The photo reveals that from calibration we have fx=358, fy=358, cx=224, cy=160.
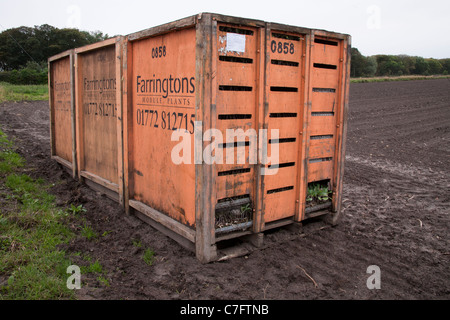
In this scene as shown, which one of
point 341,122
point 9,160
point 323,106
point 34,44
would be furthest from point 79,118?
point 34,44

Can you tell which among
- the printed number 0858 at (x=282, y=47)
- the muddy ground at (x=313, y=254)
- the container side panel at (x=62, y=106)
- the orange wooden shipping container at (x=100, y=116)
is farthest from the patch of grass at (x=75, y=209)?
the printed number 0858 at (x=282, y=47)

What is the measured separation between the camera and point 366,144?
37.5 ft

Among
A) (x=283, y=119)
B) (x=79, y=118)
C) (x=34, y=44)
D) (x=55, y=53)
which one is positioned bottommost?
(x=79, y=118)

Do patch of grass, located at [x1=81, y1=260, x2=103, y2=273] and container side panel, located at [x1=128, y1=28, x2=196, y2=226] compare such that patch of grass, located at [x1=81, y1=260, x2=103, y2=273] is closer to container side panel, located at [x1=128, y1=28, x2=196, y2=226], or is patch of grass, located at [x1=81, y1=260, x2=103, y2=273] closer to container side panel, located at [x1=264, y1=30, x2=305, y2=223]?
container side panel, located at [x1=128, y1=28, x2=196, y2=226]

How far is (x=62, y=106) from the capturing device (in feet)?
24.2

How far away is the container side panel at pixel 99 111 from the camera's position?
540cm

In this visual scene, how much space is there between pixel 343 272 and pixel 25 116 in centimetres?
Result: 1694

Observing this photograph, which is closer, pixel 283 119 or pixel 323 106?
pixel 283 119

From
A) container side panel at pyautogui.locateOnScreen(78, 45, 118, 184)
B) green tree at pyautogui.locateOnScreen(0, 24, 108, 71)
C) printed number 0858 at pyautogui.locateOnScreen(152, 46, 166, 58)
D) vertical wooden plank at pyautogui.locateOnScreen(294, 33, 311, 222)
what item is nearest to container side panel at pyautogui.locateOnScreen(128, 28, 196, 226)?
printed number 0858 at pyautogui.locateOnScreen(152, 46, 166, 58)

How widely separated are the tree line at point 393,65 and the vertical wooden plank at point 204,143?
2235 inches

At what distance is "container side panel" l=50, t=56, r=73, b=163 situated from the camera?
23.0 ft

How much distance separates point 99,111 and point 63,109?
6.46 ft

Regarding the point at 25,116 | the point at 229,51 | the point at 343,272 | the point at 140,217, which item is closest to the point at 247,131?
the point at 229,51

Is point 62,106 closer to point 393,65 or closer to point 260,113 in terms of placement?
point 260,113
